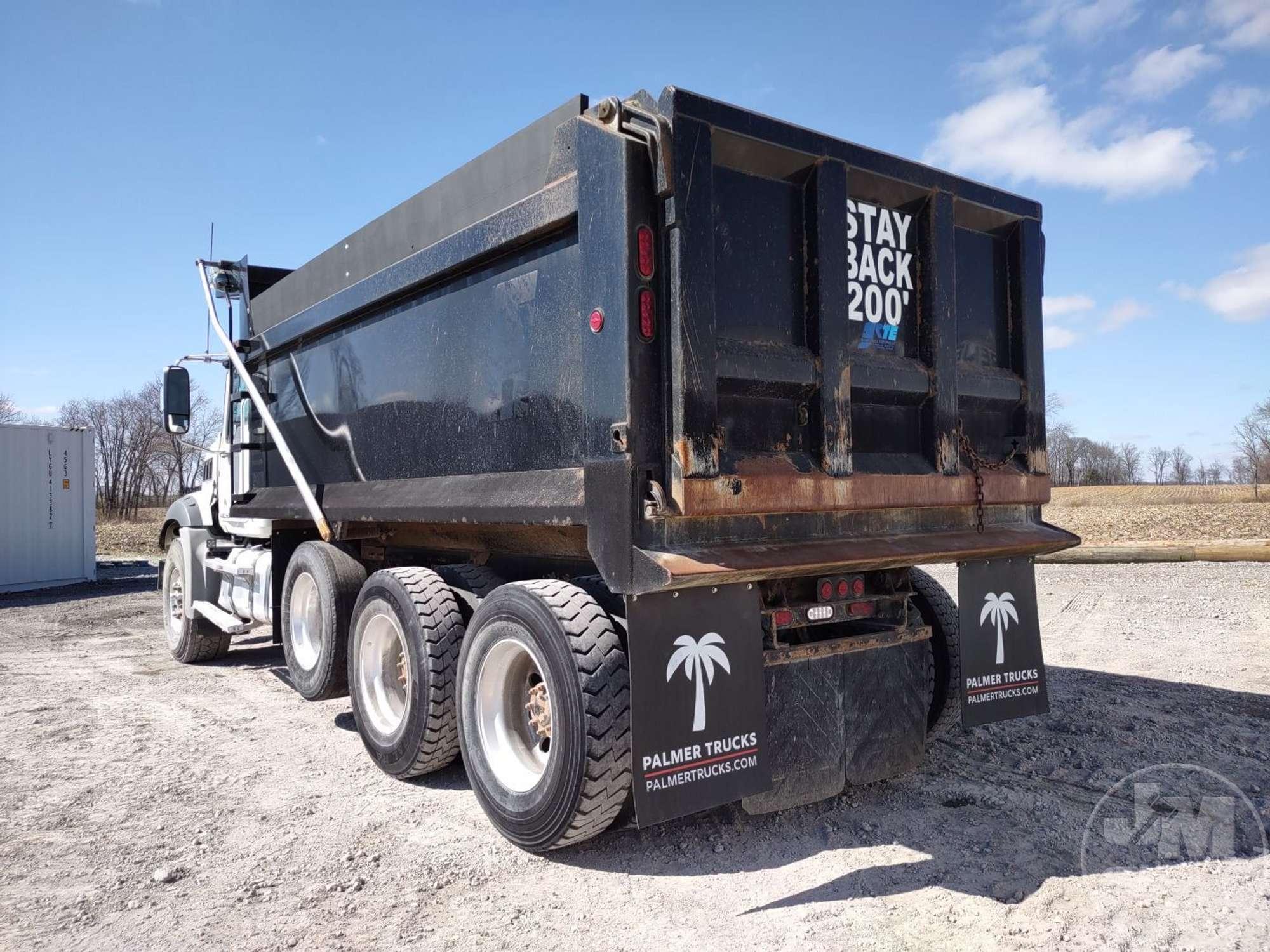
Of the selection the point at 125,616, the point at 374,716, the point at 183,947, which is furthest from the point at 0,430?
the point at 183,947

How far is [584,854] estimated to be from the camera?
11.6 ft

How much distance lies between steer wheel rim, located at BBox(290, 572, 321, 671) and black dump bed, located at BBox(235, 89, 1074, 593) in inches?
38.9

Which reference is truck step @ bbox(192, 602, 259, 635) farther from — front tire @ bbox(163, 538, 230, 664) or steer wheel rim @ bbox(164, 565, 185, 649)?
steer wheel rim @ bbox(164, 565, 185, 649)

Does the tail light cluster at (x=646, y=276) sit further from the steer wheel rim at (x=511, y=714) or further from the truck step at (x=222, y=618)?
the truck step at (x=222, y=618)

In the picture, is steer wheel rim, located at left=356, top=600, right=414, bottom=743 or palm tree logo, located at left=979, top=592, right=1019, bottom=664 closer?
palm tree logo, located at left=979, top=592, right=1019, bottom=664

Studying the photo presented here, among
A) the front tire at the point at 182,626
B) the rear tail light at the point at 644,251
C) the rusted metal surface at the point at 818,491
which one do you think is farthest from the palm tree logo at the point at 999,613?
the front tire at the point at 182,626

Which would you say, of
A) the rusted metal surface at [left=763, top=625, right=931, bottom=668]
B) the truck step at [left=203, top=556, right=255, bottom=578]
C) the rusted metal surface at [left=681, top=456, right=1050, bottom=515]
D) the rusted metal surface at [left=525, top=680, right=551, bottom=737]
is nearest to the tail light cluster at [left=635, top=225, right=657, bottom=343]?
the rusted metal surface at [left=681, top=456, right=1050, bottom=515]

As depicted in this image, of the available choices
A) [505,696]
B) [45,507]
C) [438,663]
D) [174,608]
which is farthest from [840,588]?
[45,507]

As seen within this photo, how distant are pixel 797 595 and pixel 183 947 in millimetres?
2542

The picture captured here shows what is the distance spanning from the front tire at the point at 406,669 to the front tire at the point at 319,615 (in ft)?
0.84

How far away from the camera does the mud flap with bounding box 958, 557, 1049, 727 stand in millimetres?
4180

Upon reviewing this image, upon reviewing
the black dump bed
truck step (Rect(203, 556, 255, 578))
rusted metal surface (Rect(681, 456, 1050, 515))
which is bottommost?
truck step (Rect(203, 556, 255, 578))

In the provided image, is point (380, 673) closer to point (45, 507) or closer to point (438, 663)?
point (438, 663)

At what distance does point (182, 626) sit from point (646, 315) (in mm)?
6659
